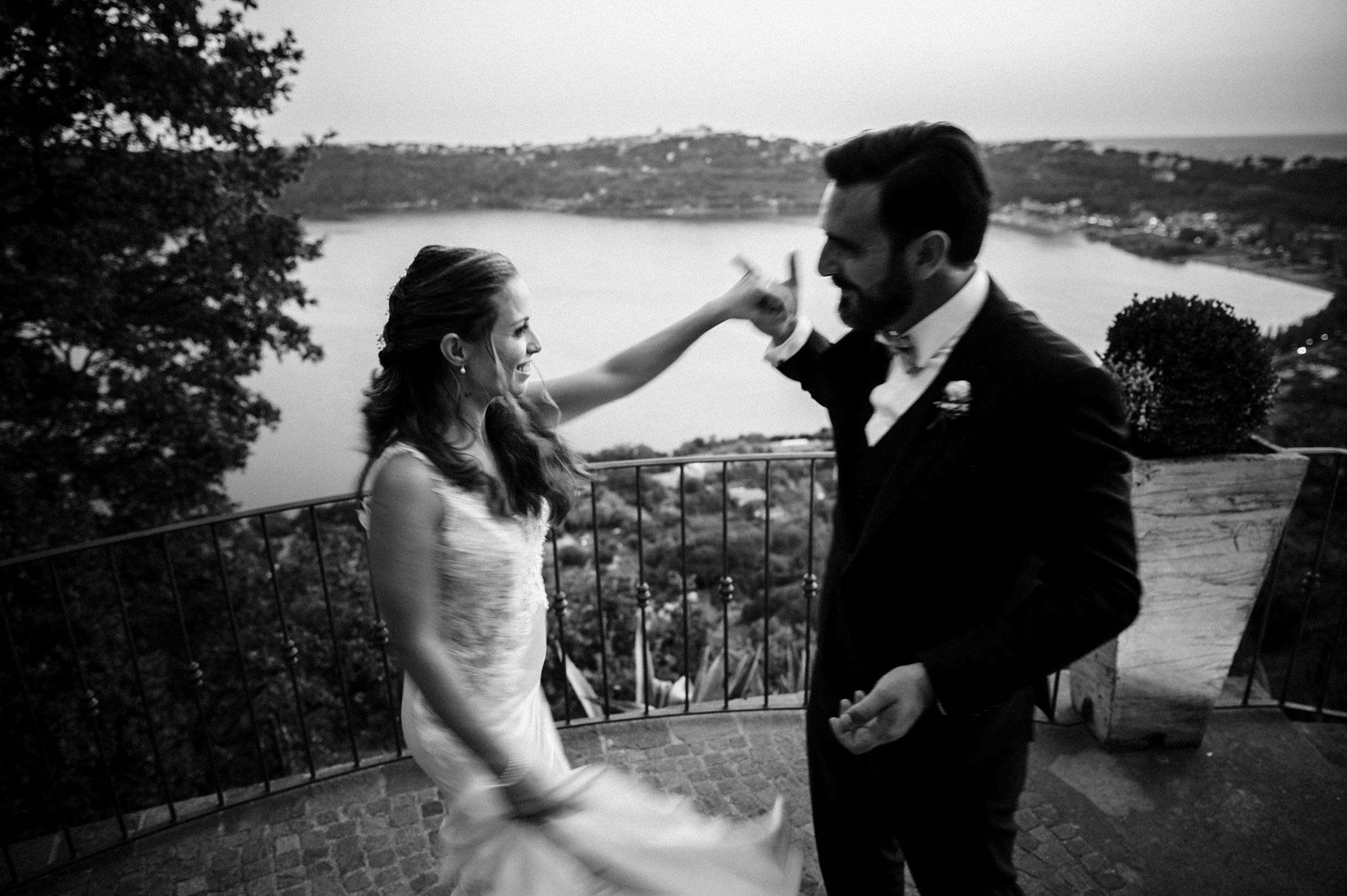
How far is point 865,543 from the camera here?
151cm

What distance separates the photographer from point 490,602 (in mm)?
1887

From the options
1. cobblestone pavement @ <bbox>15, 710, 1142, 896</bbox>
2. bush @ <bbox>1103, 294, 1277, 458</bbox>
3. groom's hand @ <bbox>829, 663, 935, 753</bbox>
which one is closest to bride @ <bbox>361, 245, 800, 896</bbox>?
groom's hand @ <bbox>829, 663, 935, 753</bbox>

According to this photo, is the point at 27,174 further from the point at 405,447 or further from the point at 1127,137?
the point at 1127,137

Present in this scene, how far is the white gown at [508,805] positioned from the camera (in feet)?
5.01

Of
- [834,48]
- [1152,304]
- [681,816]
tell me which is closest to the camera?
[681,816]

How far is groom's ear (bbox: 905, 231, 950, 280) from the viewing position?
1.43 m

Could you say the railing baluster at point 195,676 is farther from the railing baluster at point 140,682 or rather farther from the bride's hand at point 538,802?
the bride's hand at point 538,802

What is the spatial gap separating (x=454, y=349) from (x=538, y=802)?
0.97 metres

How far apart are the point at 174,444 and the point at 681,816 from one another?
30.9ft

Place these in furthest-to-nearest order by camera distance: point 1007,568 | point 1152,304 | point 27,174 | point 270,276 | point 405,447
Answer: point 270,276 → point 27,174 → point 1152,304 → point 405,447 → point 1007,568

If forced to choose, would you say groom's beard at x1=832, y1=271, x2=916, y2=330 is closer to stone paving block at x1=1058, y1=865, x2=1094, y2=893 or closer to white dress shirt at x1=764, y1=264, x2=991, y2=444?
white dress shirt at x1=764, y1=264, x2=991, y2=444

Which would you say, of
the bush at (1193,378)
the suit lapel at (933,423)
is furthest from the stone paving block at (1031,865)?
the suit lapel at (933,423)

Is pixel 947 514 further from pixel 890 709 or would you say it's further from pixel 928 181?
pixel 928 181

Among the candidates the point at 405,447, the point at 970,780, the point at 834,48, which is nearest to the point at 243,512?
the point at 405,447
